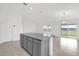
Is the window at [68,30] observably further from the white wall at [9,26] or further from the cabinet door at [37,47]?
the white wall at [9,26]

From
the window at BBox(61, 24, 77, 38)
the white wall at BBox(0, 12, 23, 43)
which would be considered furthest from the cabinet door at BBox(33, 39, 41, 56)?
the window at BBox(61, 24, 77, 38)

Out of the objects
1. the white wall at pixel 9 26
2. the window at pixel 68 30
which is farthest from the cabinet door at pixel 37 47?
the window at pixel 68 30

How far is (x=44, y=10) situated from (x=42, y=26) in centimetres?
37

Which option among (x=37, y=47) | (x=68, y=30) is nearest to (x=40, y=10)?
(x=68, y=30)

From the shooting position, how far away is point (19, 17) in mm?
2477

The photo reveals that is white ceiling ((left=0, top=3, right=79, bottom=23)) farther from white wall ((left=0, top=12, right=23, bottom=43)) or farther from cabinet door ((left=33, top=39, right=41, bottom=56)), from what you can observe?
cabinet door ((left=33, top=39, right=41, bottom=56))

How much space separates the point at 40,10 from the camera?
8.05 ft

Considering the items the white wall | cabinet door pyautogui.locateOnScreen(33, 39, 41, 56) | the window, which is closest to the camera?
the window

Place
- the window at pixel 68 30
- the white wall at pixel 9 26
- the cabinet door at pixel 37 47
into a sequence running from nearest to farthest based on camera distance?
the window at pixel 68 30, the white wall at pixel 9 26, the cabinet door at pixel 37 47

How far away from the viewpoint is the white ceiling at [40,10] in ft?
7.84

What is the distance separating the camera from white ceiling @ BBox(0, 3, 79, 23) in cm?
239

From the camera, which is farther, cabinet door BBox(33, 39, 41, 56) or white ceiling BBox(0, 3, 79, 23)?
cabinet door BBox(33, 39, 41, 56)

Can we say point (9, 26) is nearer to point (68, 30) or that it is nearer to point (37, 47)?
point (37, 47)

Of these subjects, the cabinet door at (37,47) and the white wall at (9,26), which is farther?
the cabinet door at (37,47)
